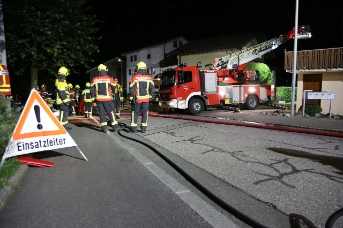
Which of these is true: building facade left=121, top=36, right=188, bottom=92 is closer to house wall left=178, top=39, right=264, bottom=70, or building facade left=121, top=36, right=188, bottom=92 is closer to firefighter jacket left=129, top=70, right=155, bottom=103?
house wall left=178, top=39, right=264, bottom=70

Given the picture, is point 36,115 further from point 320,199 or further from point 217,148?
point 320,199

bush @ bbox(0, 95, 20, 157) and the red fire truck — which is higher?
the red fire truck

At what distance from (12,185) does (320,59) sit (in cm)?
1561

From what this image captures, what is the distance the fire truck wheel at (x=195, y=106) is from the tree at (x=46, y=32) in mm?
8374

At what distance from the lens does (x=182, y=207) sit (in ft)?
10.5

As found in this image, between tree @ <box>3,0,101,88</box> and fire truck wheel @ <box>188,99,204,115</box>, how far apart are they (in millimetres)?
8374

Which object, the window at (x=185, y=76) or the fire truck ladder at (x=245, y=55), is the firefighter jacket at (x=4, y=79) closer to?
the window at (x=185, y=76)

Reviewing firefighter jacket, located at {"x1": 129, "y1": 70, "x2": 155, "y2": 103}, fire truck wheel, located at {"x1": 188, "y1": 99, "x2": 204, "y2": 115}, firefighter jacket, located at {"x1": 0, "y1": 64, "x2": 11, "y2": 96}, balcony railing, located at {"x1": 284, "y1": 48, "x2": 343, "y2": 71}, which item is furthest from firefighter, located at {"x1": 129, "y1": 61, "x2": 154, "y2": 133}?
balcony railing, located at {"x1": 284, "y1": 48, "x2": 343, "y2": 71}

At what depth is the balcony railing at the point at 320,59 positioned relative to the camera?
46.6 ft

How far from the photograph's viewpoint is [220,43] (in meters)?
32.3

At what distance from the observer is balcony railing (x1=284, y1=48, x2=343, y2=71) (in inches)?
559

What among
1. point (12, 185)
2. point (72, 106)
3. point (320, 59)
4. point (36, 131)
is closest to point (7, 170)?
point (12, 185)

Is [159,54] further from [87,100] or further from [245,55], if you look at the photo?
[87,100]

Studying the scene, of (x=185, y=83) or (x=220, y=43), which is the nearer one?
(x=185, y=83)
